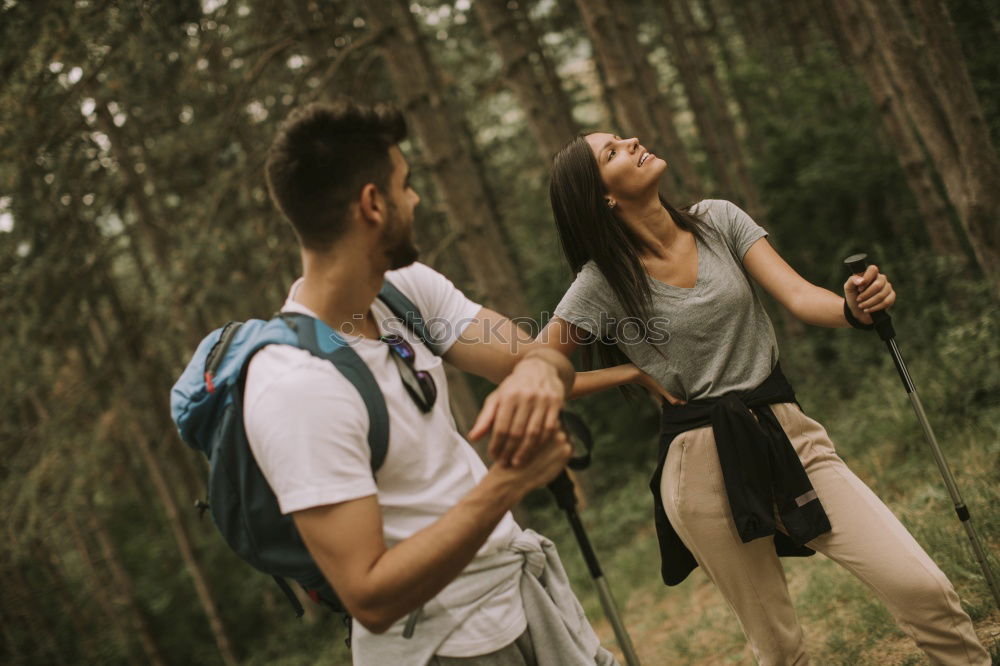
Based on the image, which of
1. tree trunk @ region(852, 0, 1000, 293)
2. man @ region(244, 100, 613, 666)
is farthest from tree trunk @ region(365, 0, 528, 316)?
man @ region(244, 100, 613, 666)

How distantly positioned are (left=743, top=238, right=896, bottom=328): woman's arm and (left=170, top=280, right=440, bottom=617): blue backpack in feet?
5.32

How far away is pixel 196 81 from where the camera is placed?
22.9ft

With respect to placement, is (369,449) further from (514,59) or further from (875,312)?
(514,59)

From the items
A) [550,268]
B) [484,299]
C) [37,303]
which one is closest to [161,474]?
[37,303]

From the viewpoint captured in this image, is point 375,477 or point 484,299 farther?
point 484,299

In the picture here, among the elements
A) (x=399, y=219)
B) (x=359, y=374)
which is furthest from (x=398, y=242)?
(x=359, y=374)

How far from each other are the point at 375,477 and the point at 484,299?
21.1 feet

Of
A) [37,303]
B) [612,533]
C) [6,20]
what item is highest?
[6,20]

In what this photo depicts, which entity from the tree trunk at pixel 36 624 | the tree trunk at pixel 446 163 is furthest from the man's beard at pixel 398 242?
the tree trunk at pixel 36 624

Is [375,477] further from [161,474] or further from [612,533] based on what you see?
[161,474]

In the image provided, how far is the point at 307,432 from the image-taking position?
1649 millimetres

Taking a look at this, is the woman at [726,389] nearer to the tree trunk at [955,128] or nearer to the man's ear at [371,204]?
the man's ear at [371,204]

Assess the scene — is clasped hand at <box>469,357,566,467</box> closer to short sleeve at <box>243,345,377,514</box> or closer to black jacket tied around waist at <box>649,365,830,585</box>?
short sleeve at <box>243,345,377,514</box>

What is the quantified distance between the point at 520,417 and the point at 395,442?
0.35 meters
